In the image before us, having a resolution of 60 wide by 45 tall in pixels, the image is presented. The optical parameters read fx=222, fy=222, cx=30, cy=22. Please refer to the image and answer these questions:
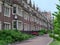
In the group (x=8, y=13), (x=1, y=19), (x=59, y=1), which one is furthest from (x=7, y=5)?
(x=59, y=1)

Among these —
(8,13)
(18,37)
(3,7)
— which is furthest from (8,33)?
(8,13)

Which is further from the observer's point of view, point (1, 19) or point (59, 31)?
point (1, 19)

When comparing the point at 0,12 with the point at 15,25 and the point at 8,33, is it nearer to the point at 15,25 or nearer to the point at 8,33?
the point at 8,33

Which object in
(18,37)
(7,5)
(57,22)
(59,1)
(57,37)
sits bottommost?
(18,37)

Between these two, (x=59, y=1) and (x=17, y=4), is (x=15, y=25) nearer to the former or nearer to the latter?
(x=17, y=4)

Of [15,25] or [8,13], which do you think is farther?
[15,25]

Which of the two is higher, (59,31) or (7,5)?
(7,5)

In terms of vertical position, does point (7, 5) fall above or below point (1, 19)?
above

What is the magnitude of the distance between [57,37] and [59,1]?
0.52 m

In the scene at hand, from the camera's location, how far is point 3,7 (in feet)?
→ 109

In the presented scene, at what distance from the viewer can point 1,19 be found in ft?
105

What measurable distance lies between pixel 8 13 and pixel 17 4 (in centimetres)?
728

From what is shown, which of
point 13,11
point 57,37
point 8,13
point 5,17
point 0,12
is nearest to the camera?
point 57,37

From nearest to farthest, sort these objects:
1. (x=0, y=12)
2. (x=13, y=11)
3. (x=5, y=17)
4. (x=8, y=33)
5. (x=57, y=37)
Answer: (x=57, y=37) < (x=8, y=33) < (x=0, y=12) < (x=5, y=17) < (x=13, y=11)
